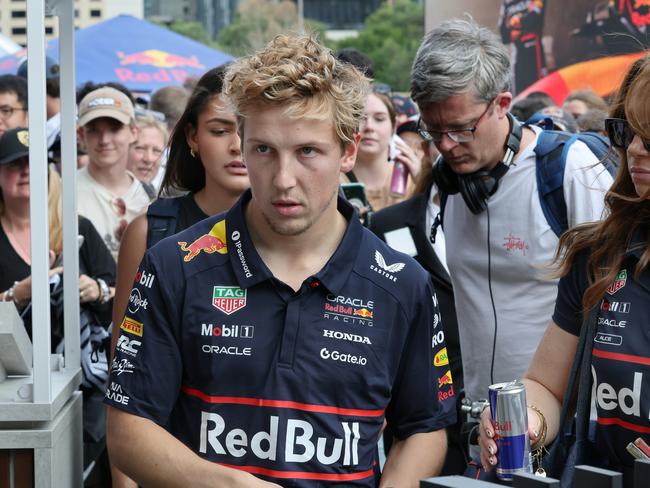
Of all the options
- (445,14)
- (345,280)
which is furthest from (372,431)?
(445,14)

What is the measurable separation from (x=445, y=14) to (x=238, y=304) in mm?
9650

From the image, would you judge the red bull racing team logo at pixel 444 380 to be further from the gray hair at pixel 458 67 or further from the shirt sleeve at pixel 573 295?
the gray hair at pixel 458 67

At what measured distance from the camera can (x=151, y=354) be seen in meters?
→ 2.69

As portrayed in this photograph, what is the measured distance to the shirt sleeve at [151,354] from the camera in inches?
106

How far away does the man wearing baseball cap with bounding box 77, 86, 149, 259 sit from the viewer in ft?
23.4

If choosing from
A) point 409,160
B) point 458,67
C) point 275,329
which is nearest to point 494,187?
point 458,67

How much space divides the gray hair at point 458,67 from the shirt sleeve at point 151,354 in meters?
1.48

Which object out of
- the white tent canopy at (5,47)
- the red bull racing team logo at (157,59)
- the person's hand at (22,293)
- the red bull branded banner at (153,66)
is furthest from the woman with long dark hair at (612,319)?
the red bull racing team logo at (157,59)

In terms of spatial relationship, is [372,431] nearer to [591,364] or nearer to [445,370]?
[445,370]

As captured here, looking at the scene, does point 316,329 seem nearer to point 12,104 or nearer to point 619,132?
point 619,132

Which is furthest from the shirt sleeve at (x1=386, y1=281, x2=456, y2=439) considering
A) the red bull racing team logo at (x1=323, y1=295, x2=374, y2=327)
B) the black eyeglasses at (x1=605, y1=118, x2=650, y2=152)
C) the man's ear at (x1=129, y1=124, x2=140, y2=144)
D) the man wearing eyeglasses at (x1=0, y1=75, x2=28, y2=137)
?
the man's ear at (x1=129, y1=124, x2=140, y2=144)

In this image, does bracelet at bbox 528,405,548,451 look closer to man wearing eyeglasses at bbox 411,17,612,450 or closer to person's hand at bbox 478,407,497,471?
person's hand at bbox 478,407,497,471

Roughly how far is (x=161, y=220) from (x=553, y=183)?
1413 millimetres

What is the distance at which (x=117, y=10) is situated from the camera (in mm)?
137750
